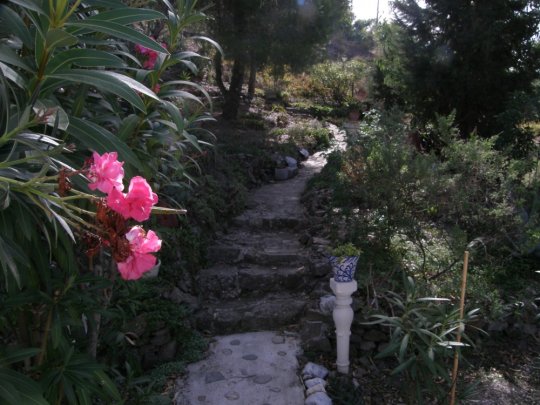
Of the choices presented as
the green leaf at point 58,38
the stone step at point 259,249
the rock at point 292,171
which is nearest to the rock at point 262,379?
Answer: the stone step at point 259,249

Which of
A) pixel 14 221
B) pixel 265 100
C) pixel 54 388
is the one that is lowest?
pixel 54 388

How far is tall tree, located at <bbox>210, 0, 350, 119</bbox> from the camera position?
354 inches

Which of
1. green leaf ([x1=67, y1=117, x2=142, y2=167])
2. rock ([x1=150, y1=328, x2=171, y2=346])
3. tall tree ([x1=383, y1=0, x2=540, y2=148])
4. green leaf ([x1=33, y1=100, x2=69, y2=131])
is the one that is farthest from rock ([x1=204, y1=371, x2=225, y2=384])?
tall tree ([x1=383, y1=0, x2=540, y2=148])

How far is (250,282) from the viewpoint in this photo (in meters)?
4.56

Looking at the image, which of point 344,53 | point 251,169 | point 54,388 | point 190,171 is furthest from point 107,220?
point 344,53

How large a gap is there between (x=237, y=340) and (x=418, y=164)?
6.73ft

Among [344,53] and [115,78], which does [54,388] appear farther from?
[344,53]

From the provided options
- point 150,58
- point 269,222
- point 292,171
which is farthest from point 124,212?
point 292,171

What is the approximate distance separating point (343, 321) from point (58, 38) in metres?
2.62

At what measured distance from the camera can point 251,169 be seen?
8148mm

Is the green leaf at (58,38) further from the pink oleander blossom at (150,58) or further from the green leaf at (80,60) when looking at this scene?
the pink oleander blossom at (150,58)

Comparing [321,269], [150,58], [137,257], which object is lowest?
[321,269]

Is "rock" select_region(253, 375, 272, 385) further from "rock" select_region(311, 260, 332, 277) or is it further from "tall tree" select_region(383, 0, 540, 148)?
"tall tree" select_region(383, 0, 540, 148)

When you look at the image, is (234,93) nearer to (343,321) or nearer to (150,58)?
(343,321)
